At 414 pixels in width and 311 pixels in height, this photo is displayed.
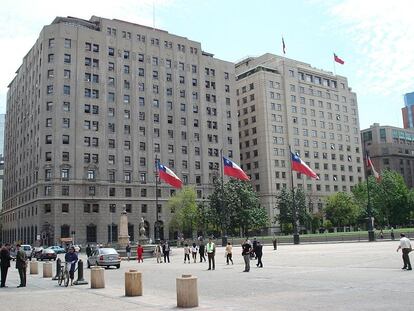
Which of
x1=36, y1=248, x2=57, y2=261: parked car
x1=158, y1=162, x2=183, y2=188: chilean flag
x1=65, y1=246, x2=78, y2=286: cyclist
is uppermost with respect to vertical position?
x1=158, y1=162, x2=183, y2=188: chilean flag

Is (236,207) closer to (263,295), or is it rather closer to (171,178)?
(171,178)

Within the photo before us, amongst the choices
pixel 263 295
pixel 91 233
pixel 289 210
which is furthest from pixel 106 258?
pixel 289 210

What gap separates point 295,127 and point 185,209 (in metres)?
46.4

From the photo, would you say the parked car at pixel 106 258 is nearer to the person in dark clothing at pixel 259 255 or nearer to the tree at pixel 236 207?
the person in dark clothing at pixel 259 255

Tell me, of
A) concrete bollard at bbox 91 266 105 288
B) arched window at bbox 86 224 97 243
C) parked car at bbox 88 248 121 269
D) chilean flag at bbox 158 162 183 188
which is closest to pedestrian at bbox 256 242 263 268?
parked car at bbox 88 248 121 269

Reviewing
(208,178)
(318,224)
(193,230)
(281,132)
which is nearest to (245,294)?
(193,230)

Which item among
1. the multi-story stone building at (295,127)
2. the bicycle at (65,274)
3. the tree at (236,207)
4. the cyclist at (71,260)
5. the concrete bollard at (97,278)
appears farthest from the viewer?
the multi-story stone building at (295,127)

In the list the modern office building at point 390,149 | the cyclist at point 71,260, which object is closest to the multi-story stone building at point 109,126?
the cyclist at point 71,260

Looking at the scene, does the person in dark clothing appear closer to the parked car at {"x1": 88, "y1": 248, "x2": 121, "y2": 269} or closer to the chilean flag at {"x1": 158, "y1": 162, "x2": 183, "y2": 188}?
the parked car at {"x1": 88, "y1": 248, "x2": 121, "y2": 269}

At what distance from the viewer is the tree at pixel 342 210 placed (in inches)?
3969

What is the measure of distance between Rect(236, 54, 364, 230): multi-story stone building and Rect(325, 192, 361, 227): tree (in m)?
11.6

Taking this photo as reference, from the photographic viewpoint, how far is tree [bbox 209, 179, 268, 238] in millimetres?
83688

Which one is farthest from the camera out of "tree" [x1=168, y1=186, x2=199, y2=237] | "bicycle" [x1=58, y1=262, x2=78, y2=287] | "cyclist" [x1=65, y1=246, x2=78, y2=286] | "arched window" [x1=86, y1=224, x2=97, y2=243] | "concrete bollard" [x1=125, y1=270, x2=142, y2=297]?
"tree" [x1=168, y1=186, x2=199, y2=237]

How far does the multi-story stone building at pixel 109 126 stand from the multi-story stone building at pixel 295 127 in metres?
11.3
